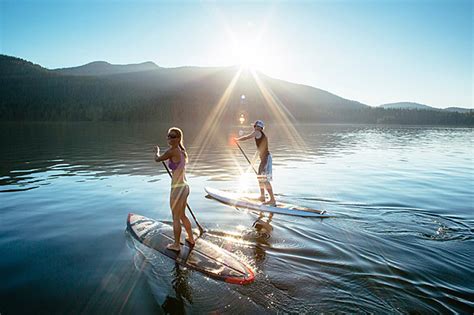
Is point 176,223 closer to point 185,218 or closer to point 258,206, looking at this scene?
point 185,218

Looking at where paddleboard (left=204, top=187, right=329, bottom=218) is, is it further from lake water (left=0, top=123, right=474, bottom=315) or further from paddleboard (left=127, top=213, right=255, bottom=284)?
paddleboard (left=127, top=213, right=255, bottom=284)

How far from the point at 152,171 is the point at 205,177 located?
4489 mm

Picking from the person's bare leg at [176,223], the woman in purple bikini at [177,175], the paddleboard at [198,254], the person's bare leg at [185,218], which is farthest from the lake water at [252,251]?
the woman in purple bikini at [177,175]

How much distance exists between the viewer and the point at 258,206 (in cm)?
1249

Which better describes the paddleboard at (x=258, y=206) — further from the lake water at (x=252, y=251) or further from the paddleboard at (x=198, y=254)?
the paddleboard at (x=198, y=254)

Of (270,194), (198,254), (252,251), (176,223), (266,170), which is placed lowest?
(252,251)

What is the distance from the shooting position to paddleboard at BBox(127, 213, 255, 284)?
22.9 feet

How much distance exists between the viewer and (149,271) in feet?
24.2

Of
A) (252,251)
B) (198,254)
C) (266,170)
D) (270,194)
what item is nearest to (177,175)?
(198,254)

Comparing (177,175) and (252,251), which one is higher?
(177,175)

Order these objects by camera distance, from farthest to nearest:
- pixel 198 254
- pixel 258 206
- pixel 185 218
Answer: pixel 258 206 < pixel 185 218 < pixel 198 254

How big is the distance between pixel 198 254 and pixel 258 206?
5.00m

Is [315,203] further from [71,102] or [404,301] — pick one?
[71,102]

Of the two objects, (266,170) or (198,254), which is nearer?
(198,254)
